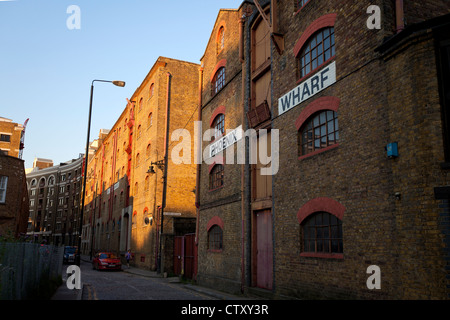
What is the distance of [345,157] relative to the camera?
31.6 ft

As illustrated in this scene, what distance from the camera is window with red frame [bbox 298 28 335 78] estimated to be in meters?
10.9

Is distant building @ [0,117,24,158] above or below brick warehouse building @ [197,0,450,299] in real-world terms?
above

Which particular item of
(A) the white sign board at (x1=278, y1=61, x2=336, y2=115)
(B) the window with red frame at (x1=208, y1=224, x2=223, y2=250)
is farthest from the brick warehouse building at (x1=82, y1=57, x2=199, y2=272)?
(A) the white sign board at (x1=278, y1=61, x2=336, y2=115)

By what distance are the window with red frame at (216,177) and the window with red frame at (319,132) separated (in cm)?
679

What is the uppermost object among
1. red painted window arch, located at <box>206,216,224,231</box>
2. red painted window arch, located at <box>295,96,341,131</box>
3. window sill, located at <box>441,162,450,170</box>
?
red painted window arch, located at <box>295,96,341,131</box>

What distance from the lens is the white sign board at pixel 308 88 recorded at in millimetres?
10555

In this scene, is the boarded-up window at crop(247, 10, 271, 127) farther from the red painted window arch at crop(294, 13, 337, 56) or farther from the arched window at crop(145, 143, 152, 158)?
the arched window at crop(145, 143, 152, 158)

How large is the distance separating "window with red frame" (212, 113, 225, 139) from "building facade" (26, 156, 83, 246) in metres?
56.4

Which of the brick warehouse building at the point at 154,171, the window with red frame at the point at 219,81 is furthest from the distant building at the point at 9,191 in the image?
the window with red frame at the point at 219,81

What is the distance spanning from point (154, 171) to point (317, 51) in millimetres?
17735

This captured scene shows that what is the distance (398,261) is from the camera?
783 centimetres

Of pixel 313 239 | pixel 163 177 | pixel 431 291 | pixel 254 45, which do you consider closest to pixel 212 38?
pixel 254 45

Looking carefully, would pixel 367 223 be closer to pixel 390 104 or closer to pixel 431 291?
pixel 431 291

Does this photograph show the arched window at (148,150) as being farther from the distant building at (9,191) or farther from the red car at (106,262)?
the distant building at (9,191)
